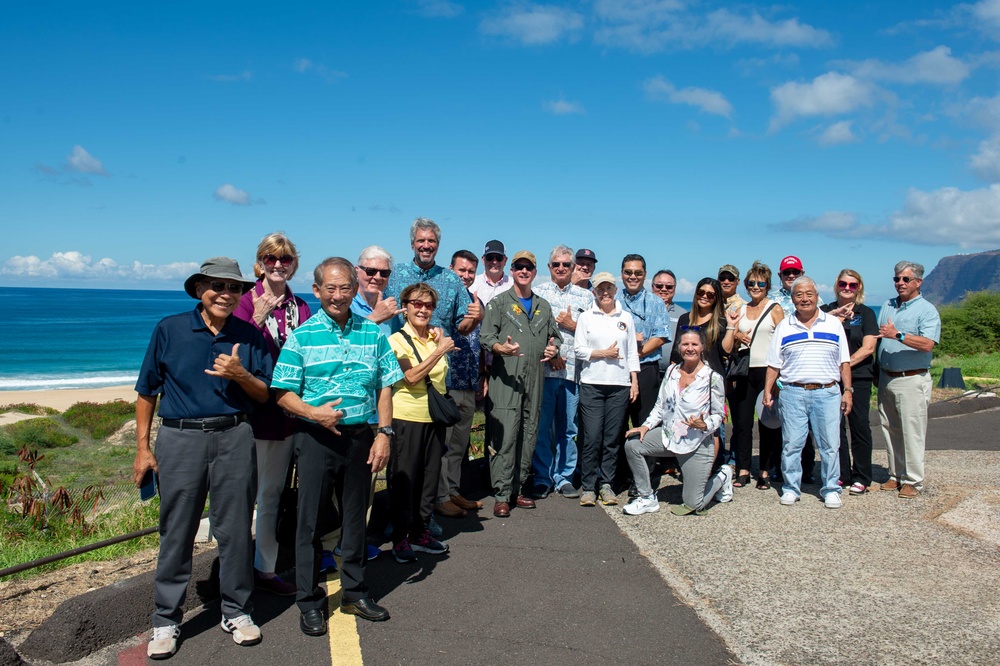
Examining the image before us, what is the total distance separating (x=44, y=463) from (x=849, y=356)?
17.5 metres

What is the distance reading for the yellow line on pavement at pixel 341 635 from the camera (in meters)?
3.77

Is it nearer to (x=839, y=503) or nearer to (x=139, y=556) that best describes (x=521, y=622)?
(x=139, y=556)

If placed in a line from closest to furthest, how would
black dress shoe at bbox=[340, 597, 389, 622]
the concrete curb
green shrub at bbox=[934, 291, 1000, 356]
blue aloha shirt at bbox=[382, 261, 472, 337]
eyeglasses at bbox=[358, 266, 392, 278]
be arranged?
1. the concrete curb
2. black dress shoe at bbox=[340, 597, 389, 622]
3. eyeglasses at bbox=[358, 266, 392, 278]
4. blue aloha shirt at bbox=[382, 261, 472, 337]
5. green shrub at bbox=[934, 291, 1000, 356]

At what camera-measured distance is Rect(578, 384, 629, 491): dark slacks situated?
6.69 m

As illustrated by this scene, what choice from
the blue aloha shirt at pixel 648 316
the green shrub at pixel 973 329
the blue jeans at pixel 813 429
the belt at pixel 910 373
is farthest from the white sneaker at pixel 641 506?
the green shrub at pixel 973 329

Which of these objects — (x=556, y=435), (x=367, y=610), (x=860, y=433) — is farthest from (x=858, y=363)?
(x=367, y=610)

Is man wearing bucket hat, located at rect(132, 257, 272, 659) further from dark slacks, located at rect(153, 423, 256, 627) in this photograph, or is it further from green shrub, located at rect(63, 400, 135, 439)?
green shrub, located at rect(63, 400, 135, 439)

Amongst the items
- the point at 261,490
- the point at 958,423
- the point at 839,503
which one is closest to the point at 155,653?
the point at 261,490

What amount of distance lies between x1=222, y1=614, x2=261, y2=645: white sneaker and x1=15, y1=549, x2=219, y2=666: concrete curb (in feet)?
1.62

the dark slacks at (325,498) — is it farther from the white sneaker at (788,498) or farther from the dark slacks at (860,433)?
the dark slacks at (860,433)

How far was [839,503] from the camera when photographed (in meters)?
6.53

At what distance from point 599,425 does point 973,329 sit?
2922 cm

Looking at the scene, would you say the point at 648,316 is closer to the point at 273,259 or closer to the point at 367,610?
the point at 273,259

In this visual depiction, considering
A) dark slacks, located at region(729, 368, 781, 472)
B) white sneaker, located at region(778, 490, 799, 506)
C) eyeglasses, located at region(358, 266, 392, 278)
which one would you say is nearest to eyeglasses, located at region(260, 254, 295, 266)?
eyeglasses, located at region(358, 266, 392, 278)
